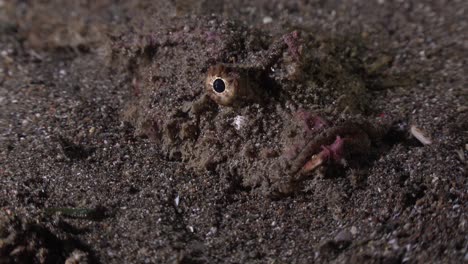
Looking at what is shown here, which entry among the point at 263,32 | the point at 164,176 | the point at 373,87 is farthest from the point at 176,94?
the point at 373,87

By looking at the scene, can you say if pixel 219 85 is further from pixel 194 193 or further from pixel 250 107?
pixel 194 193

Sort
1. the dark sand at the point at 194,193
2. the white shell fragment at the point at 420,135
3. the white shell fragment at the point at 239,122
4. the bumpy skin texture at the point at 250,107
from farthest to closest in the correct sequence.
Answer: the white shell fragment at the point at 420,135 → the white shell fragment at the point at 239,122 → the bumpy skin texture at the point at 250,107 → the dark sand at the point at 194,193

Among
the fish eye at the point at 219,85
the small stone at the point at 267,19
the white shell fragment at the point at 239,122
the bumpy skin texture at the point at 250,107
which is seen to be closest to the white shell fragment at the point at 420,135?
the bumpy skin texture at the point at 250,107

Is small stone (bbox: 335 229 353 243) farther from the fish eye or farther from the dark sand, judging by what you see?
the fish eye

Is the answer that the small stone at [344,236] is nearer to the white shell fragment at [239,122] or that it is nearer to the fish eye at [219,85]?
the white shell fragment at [239,122]

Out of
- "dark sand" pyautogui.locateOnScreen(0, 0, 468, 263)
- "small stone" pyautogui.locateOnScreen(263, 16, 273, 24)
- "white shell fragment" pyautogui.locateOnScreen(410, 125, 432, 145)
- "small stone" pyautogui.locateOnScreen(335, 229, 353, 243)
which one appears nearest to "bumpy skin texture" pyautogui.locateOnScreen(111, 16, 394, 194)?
"dark sand" pyautogui.locateOnScreen(0, 0, 468, 263)

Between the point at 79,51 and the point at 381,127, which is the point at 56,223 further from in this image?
the point at 79,51
